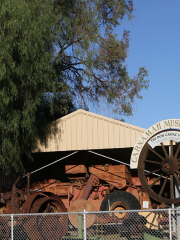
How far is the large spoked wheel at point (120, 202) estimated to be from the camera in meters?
16.0

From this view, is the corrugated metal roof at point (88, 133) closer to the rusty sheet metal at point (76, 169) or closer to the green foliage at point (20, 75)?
the green foliage at point (20, 75)

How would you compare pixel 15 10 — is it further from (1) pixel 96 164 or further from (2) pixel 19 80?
(1) pixel 96 164

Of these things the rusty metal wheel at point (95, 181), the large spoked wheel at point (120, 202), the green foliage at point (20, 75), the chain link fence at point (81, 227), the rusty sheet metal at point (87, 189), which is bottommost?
the chain link fence at point (81, 227)

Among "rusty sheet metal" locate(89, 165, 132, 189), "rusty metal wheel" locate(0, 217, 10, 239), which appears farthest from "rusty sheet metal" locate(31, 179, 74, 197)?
"rusty metal wheel" locate(0, 217, 10, 239)

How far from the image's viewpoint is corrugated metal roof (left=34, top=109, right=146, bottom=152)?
52.4ft

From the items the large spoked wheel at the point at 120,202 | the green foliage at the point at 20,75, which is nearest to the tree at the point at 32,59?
the green foliage at the point at 20,75

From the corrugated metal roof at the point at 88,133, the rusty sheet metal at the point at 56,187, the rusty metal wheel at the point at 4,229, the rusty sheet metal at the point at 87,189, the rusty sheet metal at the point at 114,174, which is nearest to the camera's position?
the rusty metal wheel at the point at 4,229

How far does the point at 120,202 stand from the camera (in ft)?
53.2

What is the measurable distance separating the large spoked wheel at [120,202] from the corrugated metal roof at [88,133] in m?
2.11

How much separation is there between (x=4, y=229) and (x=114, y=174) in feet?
17.6

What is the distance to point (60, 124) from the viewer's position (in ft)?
55.9

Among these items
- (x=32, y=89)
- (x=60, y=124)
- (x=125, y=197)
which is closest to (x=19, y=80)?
(x=32, y=89)

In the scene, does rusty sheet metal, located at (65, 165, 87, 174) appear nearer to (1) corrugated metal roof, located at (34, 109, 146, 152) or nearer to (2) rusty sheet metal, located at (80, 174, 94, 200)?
(2) rusty sheet metal, located at (80, 174, 94, 200)

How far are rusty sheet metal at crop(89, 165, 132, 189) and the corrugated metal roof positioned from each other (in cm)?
129
